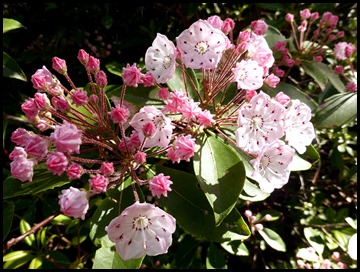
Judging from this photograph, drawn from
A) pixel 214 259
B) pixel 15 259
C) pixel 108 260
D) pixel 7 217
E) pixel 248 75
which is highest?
pixel 248 75

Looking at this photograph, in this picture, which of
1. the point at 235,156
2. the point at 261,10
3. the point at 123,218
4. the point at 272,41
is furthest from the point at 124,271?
the point at 261,10

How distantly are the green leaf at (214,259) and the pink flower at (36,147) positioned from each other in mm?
1319

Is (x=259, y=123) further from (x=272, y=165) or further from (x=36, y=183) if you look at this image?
(x=36, y=183)

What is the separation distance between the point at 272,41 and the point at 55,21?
1537mm

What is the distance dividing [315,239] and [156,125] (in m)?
1.47

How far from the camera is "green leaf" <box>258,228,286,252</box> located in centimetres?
225

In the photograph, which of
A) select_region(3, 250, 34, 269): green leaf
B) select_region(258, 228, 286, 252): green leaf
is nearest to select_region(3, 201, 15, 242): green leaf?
select_region(3, 250, 34, 269): green leaf

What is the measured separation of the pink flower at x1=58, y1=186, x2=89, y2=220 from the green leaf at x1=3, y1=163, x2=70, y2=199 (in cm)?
15

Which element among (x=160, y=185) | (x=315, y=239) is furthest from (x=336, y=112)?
(x=160, y=185)

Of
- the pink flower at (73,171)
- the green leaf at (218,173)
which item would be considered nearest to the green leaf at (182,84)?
the green leaf at (218,173)

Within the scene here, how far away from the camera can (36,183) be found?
1491 millimetres

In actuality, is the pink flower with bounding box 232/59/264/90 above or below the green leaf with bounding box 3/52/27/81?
above

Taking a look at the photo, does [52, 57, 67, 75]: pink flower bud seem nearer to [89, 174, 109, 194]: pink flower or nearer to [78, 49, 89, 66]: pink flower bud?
[78, 49, 89, 66]: pink flower bud

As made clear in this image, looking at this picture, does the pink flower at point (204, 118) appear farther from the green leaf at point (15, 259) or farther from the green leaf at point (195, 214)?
the green leaf at point (15, 259)
